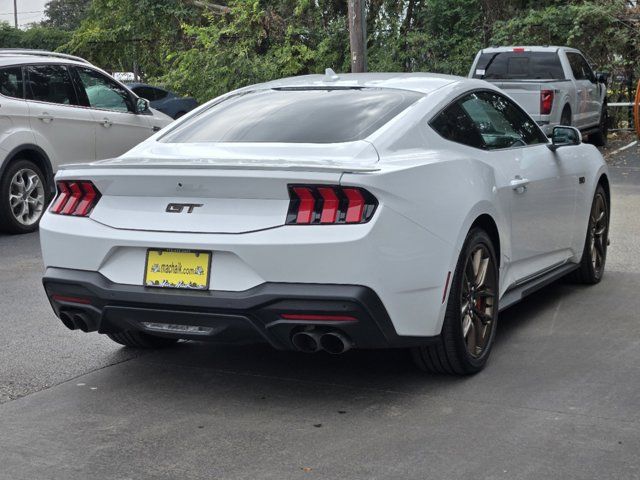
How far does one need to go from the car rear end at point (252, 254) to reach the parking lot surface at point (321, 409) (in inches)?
14.2

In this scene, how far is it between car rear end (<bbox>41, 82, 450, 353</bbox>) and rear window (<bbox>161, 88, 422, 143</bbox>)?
9.6 inches

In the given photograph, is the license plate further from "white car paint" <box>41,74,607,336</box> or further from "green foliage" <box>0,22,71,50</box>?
"green foliage" <box>0,22,71,50</box>

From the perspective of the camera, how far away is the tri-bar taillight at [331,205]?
4.81m

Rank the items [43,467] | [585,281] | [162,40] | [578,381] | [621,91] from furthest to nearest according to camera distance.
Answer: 1. [162,40]
2. [621,91]
3. [585,281]
4. [578,381]
5. [43,467]

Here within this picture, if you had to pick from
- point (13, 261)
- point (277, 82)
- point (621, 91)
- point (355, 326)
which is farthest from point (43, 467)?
point (621, 91)

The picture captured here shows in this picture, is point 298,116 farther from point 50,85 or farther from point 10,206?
point 50,85

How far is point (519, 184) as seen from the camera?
246 inches

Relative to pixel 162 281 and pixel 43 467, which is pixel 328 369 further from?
pixel 43 467

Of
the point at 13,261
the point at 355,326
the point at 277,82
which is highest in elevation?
the point at 277,82

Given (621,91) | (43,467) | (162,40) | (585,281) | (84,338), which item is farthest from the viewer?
(162,40)

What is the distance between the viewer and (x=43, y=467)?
14.2ft

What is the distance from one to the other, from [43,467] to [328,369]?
6.02 ft

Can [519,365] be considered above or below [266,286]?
below

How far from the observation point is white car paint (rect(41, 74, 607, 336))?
480cm
